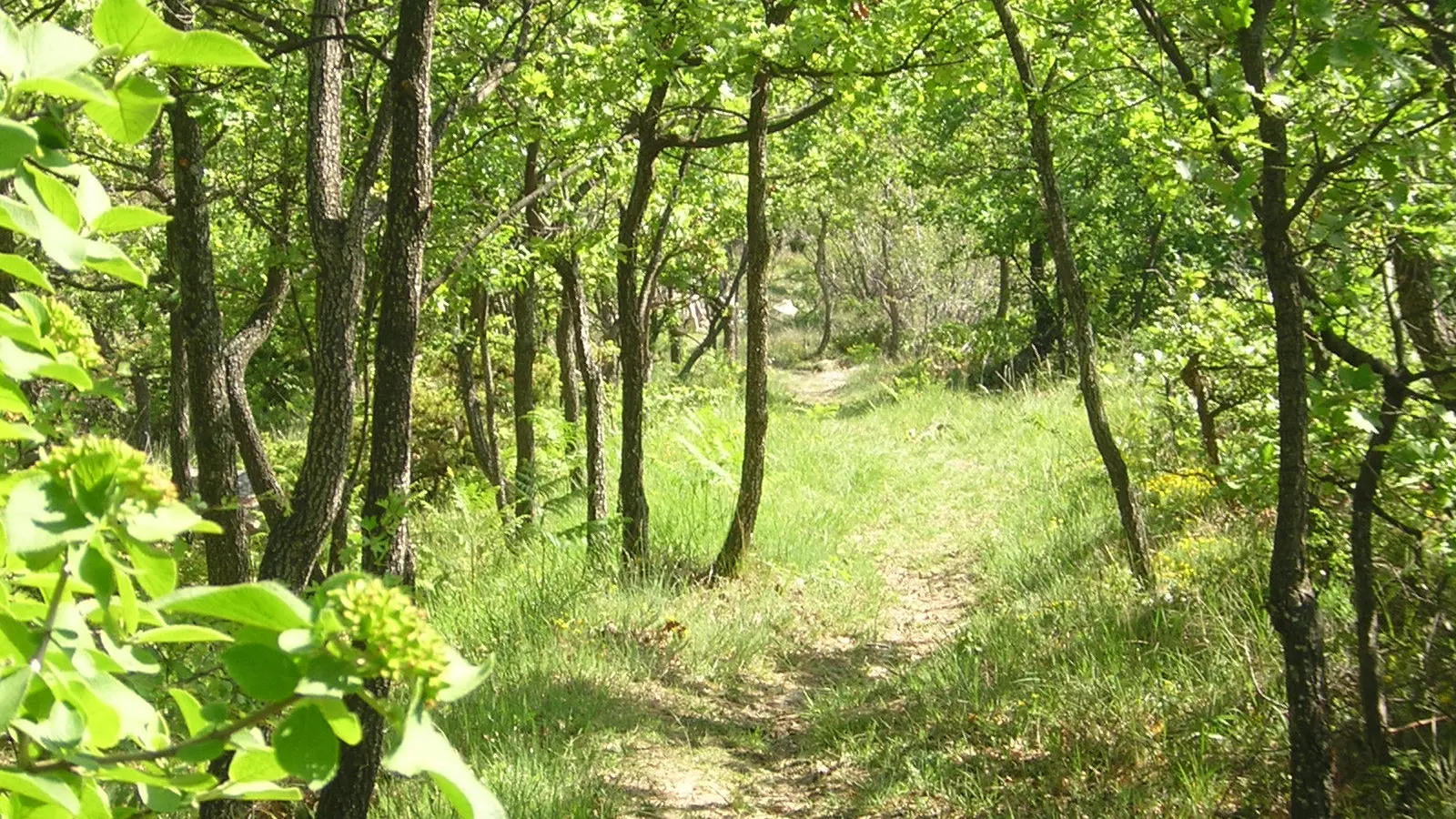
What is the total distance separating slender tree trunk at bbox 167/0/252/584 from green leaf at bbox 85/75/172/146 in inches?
169

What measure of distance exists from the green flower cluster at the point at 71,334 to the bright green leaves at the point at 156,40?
30 cm

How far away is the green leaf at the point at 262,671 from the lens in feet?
2.40

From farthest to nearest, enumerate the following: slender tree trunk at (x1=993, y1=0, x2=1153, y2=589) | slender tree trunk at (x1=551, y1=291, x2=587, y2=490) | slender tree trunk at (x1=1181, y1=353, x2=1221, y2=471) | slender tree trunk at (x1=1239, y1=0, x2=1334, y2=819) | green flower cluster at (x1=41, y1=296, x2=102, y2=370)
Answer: slender tree trunk at (x1=551, y1=291, x2=587, y2=490)
slender tree trunk at (x1=1181, y1=353, x2=1221, y2=471)
slender tree trunk at (x1=993, y1=0, x2=1153, y2=589)
slender tree trunk at (x1=1239, y1=0, x2=1334, y2=819)
green flower cluster at (x1=41, y1=296, x2=102, y2=370)

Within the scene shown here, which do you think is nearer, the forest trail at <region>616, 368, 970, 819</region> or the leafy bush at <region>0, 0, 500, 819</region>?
the leafy bush at <region>0, 0, 500, 819</region>

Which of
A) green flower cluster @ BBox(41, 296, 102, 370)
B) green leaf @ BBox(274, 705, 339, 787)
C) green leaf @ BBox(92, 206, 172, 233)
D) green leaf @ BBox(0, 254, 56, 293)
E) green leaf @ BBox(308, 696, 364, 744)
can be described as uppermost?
green leaf @ BBox(92, 206, 172, 233)

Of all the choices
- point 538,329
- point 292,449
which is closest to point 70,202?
point 292,449

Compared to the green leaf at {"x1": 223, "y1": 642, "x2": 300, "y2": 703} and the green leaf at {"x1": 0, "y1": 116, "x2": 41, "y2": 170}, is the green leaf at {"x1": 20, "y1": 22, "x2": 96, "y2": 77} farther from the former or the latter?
the green leaf at {"x1": 223, "y1": 642, "x2": 300, "y2": 703}

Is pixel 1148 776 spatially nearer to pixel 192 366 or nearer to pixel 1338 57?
pixel 1338 57

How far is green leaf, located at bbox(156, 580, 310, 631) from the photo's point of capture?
0.70m

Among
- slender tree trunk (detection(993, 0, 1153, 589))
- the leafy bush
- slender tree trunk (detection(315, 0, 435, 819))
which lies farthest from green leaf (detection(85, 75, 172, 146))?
slender tree trunk (detection(993, 0, 1153, 589))

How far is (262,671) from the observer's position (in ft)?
2.45

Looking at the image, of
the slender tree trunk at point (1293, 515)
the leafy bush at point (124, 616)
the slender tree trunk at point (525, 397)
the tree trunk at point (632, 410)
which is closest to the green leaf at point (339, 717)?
the leafy bush at point (124, 616)

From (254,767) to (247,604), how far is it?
0.73 feet

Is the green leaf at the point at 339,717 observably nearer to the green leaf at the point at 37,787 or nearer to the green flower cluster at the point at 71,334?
the green leaf at the point at 37,787
